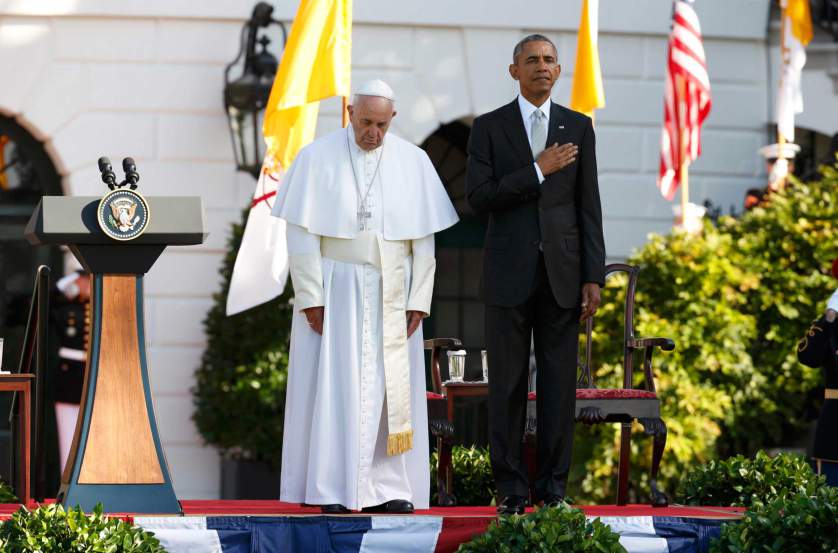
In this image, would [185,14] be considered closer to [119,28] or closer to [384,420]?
[119,28]

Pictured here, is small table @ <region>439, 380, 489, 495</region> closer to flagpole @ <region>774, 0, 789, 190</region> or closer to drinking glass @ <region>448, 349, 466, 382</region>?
drinking glass @ <region>448, 349, 466, 382</region>

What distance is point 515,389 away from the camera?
6.07 m

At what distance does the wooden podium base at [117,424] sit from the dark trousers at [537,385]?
4.07ft

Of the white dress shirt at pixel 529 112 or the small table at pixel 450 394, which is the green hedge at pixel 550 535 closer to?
the white dress shirt at pixel 529 112

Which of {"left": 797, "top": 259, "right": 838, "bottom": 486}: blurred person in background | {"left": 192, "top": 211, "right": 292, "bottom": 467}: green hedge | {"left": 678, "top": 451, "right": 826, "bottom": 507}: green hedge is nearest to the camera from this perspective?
{"left": 678, "top": 451, "right": 826, "bottom": 507}: green hedge

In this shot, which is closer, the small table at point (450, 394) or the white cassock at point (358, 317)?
the white cassock at point (358, 317)

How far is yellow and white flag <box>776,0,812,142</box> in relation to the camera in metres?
10.9

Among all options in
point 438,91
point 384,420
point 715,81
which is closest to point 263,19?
point 438,91

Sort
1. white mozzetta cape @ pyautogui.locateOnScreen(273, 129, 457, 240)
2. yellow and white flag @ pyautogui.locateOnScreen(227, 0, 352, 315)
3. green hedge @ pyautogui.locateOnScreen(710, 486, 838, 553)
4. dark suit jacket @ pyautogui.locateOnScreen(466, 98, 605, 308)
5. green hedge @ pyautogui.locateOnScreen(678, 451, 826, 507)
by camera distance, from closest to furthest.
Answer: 1. green hedge @ pyautogui.locateOnScreen(710, 486, 838, 553)
2. dark suit jacket @ pyautogui.locateOnScreen(466, 98, 605, 308)
3. white mozzetta cape @ pyautogui.locateOnScreen(273, 129, 457, 240)
4. green hedge @ pyautogui.locateOnScreen(678, 451, 826, 507)
5. yellow and white flag @ pyautogui.locateOnScreen(227, 0, 352, 315)

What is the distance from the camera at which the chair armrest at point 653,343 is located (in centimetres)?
716

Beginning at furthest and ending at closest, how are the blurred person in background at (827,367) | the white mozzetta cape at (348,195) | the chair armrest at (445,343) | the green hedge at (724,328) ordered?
1. the green hedge at (724,328)
2. the chair armrest at (445,343)
3. the blurred person in background at (827,367)
4. the white mozzetta cape at (348,195)

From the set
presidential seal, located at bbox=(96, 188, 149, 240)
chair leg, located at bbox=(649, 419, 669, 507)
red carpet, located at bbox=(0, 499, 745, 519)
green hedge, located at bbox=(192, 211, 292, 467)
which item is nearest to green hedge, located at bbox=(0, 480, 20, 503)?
red carpet, located at bbox=(0, 499, 745, 519)

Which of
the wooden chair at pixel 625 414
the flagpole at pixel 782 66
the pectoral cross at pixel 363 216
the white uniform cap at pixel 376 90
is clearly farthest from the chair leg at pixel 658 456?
the flagpole at pixel 782 66

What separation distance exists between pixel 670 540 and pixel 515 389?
789 millimetres
